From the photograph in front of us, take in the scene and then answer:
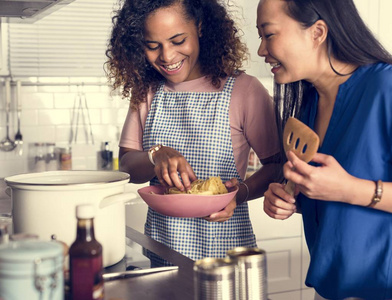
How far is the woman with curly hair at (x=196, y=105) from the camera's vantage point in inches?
79.2

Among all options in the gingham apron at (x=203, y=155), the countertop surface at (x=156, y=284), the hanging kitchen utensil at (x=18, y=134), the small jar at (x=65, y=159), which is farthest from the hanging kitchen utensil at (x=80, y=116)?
the countertop surface at (x=156, y=284)

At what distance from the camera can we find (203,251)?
2.10 meters

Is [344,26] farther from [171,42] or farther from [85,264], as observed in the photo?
[85,264]

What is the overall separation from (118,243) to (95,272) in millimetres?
430

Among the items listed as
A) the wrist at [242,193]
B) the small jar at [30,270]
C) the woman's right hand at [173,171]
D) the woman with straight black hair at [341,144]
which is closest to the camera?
the small jar at [30,270]

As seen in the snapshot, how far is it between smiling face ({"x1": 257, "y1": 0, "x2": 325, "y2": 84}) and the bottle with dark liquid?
2.82ft

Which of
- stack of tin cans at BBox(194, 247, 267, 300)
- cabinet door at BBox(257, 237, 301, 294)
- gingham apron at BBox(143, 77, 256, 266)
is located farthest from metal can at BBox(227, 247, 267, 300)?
cabinet door at BBox(257, 237, 301, 294)

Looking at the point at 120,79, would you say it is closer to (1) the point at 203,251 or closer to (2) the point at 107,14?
(1) the point at 203,251

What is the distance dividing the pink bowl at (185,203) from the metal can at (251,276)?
0.56 meters

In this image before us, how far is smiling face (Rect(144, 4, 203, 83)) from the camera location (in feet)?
6.46

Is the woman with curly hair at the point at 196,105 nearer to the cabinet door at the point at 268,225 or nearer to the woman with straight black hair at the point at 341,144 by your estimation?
the woman with straight black hair at the point at 341,144

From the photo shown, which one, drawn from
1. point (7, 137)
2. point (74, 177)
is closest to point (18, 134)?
point (7, 137)

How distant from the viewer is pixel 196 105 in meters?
2.13

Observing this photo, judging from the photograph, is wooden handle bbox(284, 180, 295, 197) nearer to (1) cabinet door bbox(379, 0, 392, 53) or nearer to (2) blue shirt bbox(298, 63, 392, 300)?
(2) blue shirt bbox(298, 63, 392, 300)
